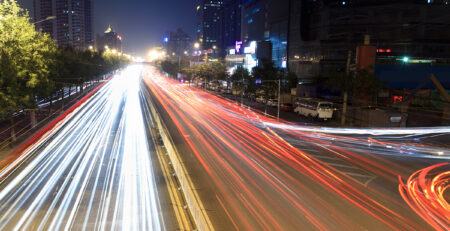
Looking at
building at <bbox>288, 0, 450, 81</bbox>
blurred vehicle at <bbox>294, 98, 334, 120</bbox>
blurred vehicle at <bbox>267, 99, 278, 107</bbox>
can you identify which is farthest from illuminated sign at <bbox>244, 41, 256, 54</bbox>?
blurred vehicle at <bbox>294, 98, 334, 120</bbox>

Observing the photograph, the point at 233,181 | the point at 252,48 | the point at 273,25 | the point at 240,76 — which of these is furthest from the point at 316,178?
the point at 252,48

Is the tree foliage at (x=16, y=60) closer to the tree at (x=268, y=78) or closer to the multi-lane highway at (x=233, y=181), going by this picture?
the multi-lane highway at (x=233, y=181)

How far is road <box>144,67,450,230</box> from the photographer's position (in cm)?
1243

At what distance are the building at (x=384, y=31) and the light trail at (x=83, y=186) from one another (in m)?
44.1

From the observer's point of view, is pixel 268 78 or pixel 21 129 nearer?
pixel 21 129

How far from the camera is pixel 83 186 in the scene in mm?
15516

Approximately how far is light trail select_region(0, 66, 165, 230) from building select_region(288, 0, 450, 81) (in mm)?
44138

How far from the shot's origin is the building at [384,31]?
192 ft

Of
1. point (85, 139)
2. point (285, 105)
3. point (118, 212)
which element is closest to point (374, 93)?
point (285, 105)

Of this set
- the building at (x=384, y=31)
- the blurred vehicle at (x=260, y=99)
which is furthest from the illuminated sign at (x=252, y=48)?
the blurred vehicle at (x=260, y=99)

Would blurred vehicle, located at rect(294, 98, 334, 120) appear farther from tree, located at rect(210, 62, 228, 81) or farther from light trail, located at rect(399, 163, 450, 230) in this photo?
tree, located at rect(210, 62, 228, 81)

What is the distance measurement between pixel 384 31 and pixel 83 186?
61.0 m

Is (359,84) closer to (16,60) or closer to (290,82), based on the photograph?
(290,82)

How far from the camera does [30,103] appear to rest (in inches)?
912
